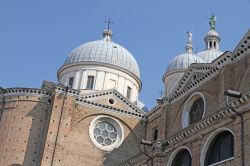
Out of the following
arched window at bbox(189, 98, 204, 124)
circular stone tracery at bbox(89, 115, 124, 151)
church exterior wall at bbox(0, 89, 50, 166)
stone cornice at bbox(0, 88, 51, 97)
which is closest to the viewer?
arched window at bbox(189, 98, 204, 124)

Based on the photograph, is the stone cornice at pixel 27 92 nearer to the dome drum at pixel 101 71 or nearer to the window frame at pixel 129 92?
→ the dome drum at pixel 101 71

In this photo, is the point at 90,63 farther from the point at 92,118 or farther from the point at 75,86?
the point at 92,118

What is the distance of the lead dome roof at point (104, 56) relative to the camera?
3212 cm

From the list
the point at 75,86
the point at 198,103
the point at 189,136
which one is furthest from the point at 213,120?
the point at 75,86

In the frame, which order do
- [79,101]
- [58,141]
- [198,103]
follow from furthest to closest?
[79,101]
[58,141]
[198,103]

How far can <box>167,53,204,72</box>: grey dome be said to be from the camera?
35406 millimetres

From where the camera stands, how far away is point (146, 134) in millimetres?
27797

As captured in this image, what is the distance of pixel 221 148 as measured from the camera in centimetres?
1636

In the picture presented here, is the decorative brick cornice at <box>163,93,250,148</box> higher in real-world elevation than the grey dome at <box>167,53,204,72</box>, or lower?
lower

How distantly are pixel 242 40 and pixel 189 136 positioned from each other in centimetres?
532

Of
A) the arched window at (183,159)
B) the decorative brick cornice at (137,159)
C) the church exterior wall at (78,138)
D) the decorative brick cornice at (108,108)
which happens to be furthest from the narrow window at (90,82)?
the arched window at (183,159)

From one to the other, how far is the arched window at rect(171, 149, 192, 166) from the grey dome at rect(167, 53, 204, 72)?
17.0 meters

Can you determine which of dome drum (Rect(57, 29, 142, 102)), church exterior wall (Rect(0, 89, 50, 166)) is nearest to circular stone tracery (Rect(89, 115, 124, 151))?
church exterior wall (Rect(0, 89, 50, 166))

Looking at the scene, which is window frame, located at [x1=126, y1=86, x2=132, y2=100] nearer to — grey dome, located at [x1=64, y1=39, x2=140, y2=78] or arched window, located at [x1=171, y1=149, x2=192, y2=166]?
grey dome, located at [x1=64, y1=39, x2=140, y2=78]
